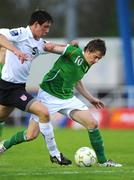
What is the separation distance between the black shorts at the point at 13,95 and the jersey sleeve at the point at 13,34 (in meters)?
0.66

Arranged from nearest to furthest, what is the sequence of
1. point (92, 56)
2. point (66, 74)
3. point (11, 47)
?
point (11, 47) < point (92, 56) < point (66, 74)

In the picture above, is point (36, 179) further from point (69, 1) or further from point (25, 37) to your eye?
point (69, 1)

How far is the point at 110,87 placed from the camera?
33.2 meters

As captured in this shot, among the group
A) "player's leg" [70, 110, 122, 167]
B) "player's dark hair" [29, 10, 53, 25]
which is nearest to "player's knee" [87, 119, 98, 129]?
"player's leg" [70, 110, 122, 167]

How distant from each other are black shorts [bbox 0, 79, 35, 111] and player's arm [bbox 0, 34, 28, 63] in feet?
2.46

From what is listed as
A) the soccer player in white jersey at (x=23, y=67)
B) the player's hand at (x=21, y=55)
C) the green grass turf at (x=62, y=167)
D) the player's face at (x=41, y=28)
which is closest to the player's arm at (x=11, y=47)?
the player's hand at (x=21, y=55)

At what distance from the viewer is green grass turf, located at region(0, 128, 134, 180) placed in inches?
448

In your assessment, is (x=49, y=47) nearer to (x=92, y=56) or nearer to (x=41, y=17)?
(x=41, y=17)

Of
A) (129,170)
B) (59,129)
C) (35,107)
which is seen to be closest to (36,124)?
(35,107)

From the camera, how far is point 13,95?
12688 millimetres

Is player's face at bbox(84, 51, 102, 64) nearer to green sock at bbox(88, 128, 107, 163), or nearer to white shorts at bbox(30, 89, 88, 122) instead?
white shorts at bbox(30, 89, 88, 122)

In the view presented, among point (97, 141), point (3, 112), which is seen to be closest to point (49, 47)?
point (3, 112)

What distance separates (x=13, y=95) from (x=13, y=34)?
34.3 inches

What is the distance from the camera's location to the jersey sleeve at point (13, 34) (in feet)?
41.2
